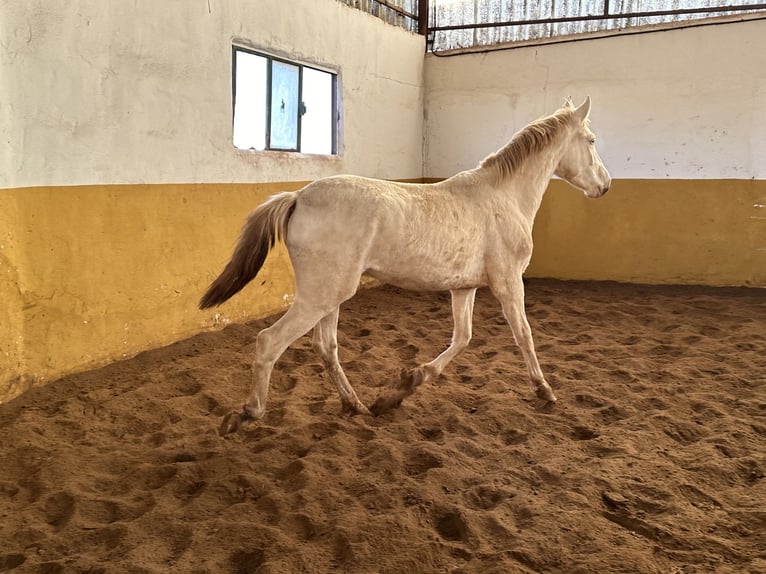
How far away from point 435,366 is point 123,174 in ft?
8.29

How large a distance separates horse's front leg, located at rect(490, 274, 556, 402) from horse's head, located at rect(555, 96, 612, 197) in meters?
1.03

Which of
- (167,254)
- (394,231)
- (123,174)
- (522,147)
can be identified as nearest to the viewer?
(394,231)

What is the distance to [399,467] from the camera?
9.52 feet

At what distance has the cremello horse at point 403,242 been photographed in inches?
123

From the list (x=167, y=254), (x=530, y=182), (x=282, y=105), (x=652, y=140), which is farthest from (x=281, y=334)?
(x=652, y=140)

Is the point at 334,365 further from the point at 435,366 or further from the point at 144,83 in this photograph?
the point at 144,83

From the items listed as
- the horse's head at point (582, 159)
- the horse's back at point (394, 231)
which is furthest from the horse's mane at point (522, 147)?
the horse's back at point (394, 231)

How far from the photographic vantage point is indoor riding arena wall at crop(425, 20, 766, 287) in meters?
7.03

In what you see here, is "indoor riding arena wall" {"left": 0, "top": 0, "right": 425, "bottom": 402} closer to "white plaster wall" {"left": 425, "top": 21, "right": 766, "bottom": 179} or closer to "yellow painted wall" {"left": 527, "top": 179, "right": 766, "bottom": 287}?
A: "white plaster wall" {"left": 425, "top": 21, "right": 766, "bottom": 179}

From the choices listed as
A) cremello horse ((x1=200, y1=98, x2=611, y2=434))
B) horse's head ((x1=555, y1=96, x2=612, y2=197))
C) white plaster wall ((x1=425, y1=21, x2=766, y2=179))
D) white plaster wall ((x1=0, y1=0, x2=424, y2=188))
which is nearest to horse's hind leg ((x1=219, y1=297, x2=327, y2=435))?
cremello horse ((x1=200, y1=98, x2=611, y2=434))

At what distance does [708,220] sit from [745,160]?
30.0 inches

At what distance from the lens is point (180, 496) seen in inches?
105

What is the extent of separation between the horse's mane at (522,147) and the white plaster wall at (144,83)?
2374 millimetres

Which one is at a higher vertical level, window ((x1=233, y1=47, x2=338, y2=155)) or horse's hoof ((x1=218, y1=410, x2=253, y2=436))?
window ((x1=233, y1=47, x2=338, y2=155))
